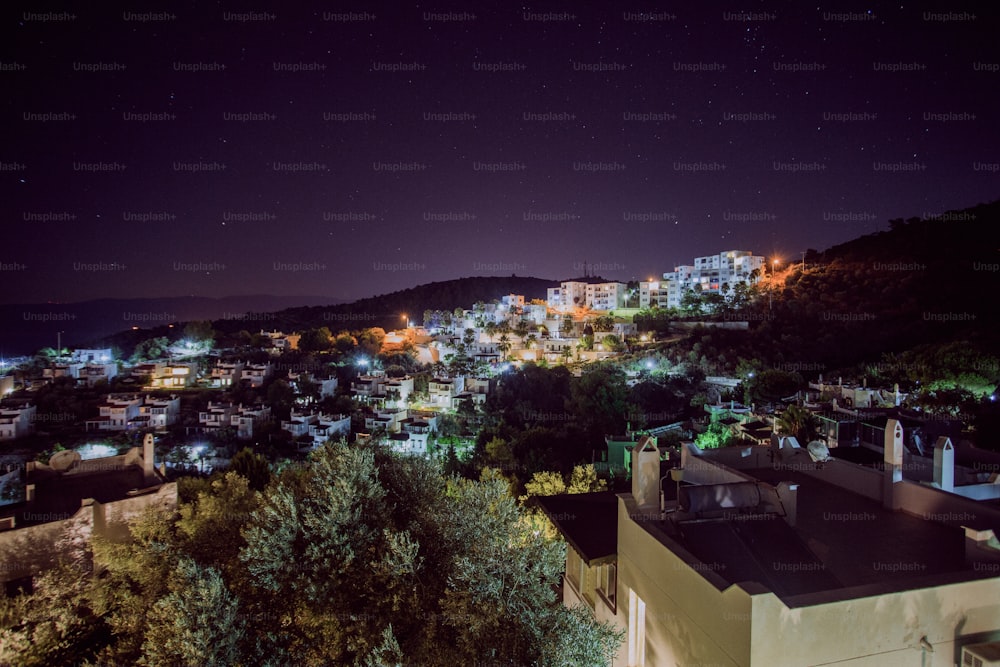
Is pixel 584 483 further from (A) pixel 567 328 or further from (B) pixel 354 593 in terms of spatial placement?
(A) pixel 567 328

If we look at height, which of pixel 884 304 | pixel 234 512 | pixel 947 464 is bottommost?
pixel 234 512

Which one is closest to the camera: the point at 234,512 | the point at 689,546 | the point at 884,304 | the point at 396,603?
the point at 689,546

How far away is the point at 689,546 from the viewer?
4.52 metres

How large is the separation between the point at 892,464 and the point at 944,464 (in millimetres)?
771

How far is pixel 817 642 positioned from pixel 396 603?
3386mm

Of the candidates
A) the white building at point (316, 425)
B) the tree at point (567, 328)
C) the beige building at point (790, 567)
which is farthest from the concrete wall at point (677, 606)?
the tree at point (567, 328)

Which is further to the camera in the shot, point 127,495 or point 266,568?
point 127,495

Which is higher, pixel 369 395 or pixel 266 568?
pixel 266 568

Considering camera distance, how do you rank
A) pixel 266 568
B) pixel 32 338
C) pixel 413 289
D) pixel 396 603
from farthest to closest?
1. pixel 413 289
2. pixel 32 338
3. pixel 266 568
4. pixel 396 603

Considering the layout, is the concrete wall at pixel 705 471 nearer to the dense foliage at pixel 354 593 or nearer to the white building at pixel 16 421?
the dense foliage at pixel 354 593

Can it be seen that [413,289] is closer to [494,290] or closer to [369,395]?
[494,290]

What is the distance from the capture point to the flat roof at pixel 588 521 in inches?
215

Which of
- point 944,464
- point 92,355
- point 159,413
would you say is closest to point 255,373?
point 159,413

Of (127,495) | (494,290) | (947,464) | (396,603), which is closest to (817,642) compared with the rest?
(396,603)
